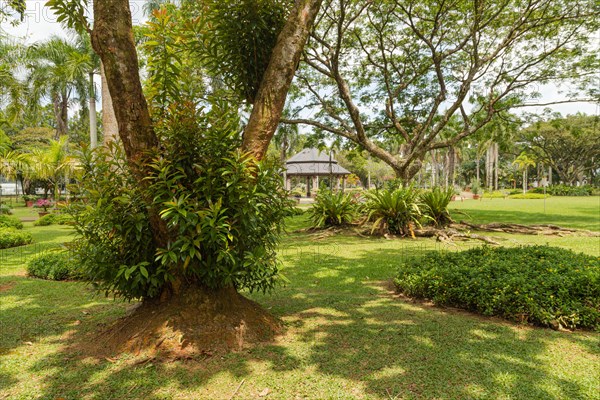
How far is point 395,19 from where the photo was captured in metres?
11.8

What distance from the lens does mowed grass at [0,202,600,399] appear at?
2.55 meters

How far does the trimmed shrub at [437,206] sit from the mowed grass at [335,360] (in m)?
7.03

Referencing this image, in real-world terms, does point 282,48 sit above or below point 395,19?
below

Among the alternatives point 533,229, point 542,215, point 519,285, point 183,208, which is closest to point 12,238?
point 183,208

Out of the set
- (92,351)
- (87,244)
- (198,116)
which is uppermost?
(198,116)

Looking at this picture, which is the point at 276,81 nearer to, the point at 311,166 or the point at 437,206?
the point at 437,206

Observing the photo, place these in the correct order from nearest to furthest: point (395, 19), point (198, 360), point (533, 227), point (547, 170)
→ 1. point (198, 360)
2. point (533, 227)
3. point (395, 19)
4. point (547, 170)

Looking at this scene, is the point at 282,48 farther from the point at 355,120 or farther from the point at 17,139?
the point at 17,139

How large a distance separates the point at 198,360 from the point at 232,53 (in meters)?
2.84

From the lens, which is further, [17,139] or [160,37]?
[17,139]

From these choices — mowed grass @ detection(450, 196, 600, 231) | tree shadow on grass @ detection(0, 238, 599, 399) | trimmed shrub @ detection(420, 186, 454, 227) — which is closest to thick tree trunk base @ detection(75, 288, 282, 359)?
tree shadow on grass @ detection(0, 238, 599, 399)

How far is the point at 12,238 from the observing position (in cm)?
995

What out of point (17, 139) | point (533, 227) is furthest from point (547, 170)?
point (17, 139)

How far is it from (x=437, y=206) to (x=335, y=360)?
9039 mm
